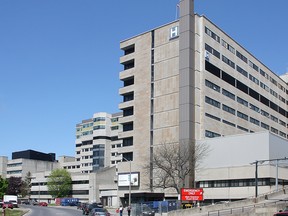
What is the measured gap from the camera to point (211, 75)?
104688mm

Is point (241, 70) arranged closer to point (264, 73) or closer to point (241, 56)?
point (241, 56)

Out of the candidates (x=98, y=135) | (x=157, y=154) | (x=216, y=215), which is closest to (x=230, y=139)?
(x=157, y=154)

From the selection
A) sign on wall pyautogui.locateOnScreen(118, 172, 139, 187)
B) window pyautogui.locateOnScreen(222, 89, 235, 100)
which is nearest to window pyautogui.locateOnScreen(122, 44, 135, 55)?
window pyautogui.locateOnScreen(222, 89, 235, 100)

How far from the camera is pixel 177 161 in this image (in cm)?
9388

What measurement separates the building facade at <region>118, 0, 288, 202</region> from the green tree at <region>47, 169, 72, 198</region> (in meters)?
63.9

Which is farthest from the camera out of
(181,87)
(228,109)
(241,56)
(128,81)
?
(241,56)

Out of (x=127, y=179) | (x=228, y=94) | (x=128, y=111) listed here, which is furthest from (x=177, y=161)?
(x=228, y=94)

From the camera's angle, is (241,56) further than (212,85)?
Yes

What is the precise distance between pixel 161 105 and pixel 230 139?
58.0 ft

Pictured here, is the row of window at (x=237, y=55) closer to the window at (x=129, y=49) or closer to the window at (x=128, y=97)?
the window at (x=129, y=49)

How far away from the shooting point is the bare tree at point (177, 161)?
94000 millimetres

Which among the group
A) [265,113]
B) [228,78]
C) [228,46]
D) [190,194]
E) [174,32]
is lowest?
[190,194]

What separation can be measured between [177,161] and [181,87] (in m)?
16.3

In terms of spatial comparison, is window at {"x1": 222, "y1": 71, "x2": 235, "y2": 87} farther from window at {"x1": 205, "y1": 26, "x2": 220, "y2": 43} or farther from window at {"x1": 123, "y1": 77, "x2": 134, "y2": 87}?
window at {"x1": 123, "y1": 77, "x2": 134, "y2": 87}
